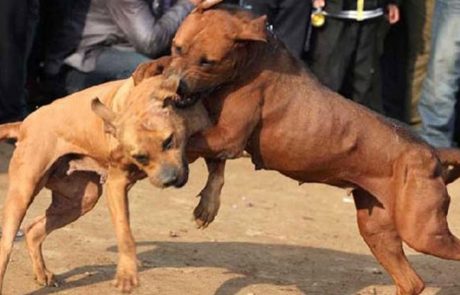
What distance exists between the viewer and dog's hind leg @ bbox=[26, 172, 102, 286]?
838 cm

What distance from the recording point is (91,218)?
33.4ft

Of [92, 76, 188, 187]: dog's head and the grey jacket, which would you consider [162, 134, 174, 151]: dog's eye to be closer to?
[92, 76, 188, 187]: dog's head

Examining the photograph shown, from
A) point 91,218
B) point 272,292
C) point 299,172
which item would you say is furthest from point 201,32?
point 91,218

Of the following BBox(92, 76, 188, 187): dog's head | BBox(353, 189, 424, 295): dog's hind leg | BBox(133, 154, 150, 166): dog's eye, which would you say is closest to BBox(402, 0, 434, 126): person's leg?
BBox(353, 189, 424, 295): dog's hind leg

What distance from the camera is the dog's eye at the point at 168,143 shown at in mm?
7043

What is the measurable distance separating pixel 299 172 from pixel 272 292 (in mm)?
1191

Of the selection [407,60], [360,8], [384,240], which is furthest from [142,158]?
[407,60]

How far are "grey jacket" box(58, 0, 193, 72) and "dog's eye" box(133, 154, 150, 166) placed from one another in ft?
16.7

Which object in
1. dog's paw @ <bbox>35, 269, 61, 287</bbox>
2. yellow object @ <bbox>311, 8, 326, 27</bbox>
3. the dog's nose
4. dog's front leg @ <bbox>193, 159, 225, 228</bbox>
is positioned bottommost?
yellow object @ <bbox>311, 8, 326, 27</bbox>

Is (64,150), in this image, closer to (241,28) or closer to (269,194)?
(241,28)

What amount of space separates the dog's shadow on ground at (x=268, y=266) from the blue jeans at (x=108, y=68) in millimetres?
2797

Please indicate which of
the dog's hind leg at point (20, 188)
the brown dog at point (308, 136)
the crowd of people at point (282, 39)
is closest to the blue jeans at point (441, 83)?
the crowd of people at point (282, 39)

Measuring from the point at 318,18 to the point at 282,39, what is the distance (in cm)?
51

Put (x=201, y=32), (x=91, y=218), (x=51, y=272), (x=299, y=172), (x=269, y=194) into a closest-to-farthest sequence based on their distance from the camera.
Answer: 1. (x=201, y=32)
2. (x=299, y=172)
3. (x=51, y=272)
4. (x=91, y=218)
5. (x=269, y=194)
